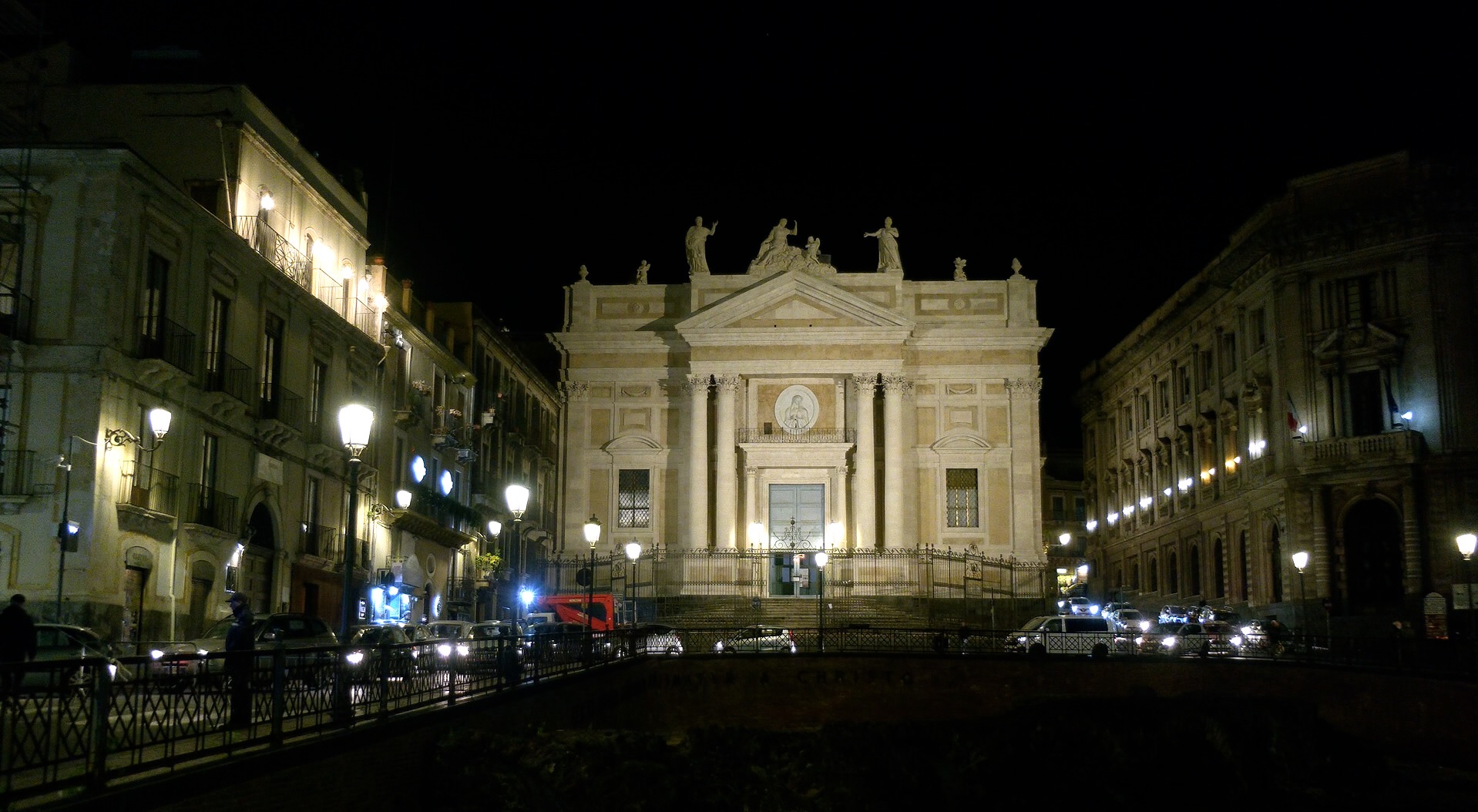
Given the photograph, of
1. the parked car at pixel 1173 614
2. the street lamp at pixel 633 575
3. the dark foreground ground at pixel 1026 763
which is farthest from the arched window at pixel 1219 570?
the dark foreground ground at pixel 1026 763

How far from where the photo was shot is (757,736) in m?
24.5

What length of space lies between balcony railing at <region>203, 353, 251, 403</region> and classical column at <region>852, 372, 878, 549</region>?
95.3ft

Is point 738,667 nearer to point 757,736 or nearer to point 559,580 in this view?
point 757,736

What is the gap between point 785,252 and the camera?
2451 inches

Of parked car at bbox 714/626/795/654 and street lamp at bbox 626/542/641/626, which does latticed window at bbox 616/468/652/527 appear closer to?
street lamp at bbox 626/542/641/626

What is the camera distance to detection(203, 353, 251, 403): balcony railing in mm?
34219

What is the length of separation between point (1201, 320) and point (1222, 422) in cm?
548

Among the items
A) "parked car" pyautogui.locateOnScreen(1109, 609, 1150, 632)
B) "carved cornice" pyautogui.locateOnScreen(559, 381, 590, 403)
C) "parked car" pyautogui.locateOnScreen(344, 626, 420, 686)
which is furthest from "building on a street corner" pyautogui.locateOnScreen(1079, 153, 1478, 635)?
"parked car" pyautogui.locateOnScreen(344, 626, 420, 686)

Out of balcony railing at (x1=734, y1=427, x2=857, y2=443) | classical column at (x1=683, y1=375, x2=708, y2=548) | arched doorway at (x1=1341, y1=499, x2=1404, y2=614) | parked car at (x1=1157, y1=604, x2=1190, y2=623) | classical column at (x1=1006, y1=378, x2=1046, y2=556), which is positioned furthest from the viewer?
classical column at (x1=1006, y1=378, x2=1046, y2=556)

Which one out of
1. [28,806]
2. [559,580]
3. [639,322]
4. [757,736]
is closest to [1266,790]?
[757,736]

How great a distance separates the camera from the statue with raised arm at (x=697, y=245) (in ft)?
210

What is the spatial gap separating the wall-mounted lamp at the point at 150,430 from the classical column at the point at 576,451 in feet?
105

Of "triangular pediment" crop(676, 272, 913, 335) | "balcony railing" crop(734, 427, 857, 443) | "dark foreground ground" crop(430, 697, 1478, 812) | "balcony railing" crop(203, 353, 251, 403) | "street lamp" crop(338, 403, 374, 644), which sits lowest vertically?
"dark foreground ground" crop(430, 697, 1478, 812)

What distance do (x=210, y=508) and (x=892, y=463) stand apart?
105 feet
